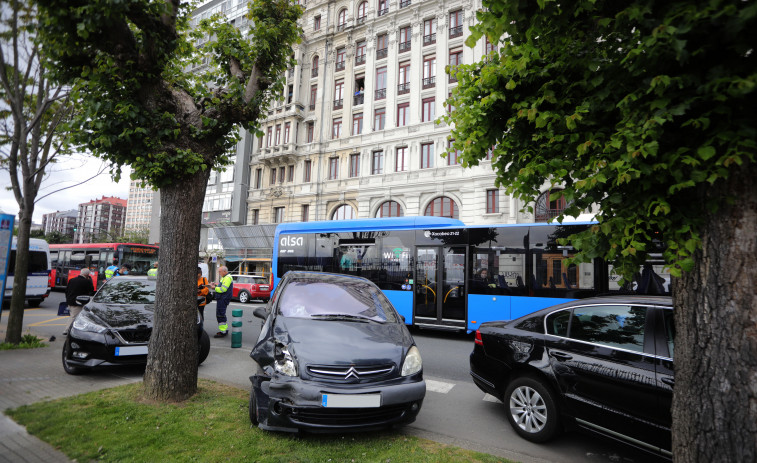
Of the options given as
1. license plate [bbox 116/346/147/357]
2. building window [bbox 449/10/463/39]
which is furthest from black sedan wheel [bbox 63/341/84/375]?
building window [bbox 449/10/463/39]

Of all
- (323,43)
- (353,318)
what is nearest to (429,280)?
(353,318)

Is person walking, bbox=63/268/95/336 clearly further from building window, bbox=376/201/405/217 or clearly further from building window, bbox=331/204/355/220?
building window, bbox=331/204/355/220

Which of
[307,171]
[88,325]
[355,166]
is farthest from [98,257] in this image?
[88,325]

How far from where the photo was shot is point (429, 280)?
36.8ft

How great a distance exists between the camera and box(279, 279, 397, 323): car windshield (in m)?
4.53

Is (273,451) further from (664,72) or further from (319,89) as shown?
(319,89)

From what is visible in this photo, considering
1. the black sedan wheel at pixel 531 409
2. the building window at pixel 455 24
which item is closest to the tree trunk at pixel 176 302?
the black sedan wheel at pixel 531 409

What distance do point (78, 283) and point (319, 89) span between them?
27.3 meters

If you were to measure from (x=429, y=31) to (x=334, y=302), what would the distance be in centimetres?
2833

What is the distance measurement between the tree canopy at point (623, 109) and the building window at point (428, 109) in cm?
2400

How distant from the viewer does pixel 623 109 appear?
2.66 meters

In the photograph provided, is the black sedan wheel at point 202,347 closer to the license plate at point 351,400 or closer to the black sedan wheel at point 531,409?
the license plate at point 351,400

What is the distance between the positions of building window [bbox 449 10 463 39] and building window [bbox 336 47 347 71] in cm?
946

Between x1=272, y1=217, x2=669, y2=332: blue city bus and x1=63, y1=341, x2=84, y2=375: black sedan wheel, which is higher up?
x1=272, y1=217, x2=669, y2=332: blue city bus
